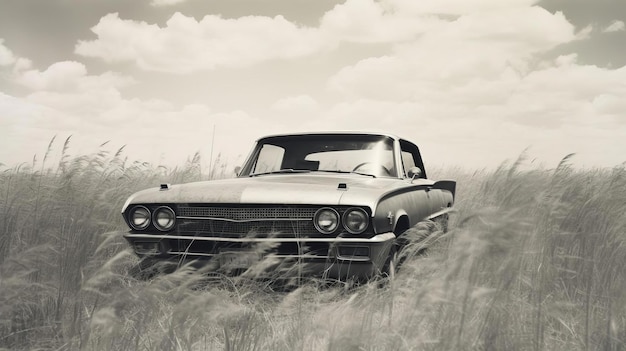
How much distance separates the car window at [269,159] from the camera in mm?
5504

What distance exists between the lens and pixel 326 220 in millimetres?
3656

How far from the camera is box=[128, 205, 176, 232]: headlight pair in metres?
3.98

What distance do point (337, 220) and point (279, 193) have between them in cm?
45

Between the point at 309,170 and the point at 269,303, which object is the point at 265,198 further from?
the point at 309,170

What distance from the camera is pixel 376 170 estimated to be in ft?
15.9

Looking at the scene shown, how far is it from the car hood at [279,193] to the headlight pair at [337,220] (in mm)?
85

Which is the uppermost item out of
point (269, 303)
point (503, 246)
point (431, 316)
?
point (503, 246)

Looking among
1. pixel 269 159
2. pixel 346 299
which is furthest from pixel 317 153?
pixel 346 299

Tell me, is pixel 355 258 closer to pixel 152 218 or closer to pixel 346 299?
pixel 346 299

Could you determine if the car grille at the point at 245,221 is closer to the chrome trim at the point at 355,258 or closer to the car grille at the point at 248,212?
the car grille at the point at 248,212

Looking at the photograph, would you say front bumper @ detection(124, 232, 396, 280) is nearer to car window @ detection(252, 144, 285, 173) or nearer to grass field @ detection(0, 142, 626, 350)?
grass field @ detection(0, 142, 626, 350)

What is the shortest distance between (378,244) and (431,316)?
4.18ft

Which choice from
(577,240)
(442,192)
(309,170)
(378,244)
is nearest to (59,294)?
(378,244)

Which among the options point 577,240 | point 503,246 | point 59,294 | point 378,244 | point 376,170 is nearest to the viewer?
point 503,246
